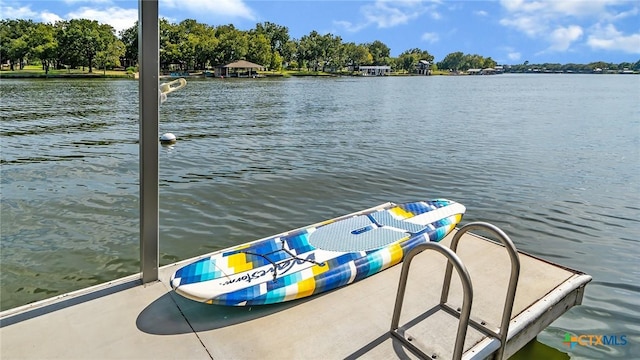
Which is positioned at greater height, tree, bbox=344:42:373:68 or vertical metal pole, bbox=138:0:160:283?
tree, bbox=344:42:373:68

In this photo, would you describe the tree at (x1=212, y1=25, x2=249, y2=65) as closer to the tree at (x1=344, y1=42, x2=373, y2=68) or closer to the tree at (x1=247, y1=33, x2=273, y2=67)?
the tree at (x1=247, y1=33, x2=273, y2=67)

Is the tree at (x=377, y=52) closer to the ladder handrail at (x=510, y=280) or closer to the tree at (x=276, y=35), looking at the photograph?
the tree at (x=276, y=35)

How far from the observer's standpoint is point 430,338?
3070 mm

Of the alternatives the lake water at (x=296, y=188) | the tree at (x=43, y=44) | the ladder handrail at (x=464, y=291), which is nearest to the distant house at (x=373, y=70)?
the tree at (x=43, y=44)

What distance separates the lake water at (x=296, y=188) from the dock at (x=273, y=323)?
4.40 ft

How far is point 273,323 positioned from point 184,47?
80847 mm

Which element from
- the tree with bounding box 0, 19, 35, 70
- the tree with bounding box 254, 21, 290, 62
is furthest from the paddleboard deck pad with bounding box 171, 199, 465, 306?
the tree with bounding box 254, 21, 290, 62

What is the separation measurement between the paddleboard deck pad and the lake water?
6.00 feet

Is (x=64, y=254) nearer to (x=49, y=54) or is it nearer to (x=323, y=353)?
(x=323, y=353)

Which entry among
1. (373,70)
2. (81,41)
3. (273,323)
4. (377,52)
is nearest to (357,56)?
(373,70)

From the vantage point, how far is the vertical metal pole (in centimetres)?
303

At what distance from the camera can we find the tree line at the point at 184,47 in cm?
5544

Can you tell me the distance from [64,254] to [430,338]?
5.38m

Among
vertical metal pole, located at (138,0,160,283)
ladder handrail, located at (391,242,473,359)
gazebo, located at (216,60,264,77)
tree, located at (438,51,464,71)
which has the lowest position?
ladder handrail, located at (391,242,473,359)
